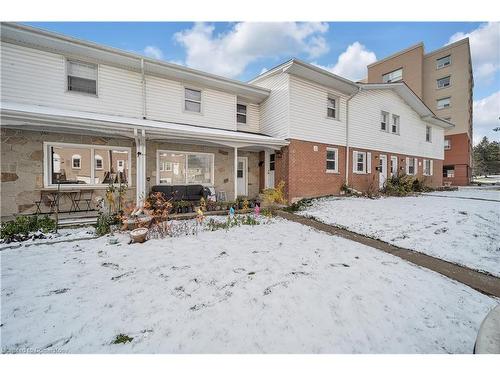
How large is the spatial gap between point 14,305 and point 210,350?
273 centimetres

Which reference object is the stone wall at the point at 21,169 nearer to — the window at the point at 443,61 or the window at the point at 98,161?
the window at the point at 98,161

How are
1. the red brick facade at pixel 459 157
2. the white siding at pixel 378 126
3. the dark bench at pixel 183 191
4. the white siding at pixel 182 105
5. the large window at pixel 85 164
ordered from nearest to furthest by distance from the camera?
the large window at pixel 85 164 < the dark bench at pixel 183 191 < the white siding at pixel 182 105 < the white siding at pixel 378 126 < the red brick facade at pixel 459 157

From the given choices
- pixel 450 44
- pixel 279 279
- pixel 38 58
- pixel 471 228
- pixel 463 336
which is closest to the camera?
pixel 463 336

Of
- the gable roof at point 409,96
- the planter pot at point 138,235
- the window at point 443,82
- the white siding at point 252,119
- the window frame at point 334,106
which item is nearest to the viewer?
the planter pot at point 138,235

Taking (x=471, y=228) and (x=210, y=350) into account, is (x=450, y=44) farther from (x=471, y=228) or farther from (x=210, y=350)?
(x=210, y=350)

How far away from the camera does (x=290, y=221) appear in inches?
313

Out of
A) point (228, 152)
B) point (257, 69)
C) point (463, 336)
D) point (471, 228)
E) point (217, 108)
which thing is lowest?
point (463, 336)

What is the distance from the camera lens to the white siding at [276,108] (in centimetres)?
1090

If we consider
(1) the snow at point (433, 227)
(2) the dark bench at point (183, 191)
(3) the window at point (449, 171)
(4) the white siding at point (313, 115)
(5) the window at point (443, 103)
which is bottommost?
(1) the snow at point (433, 227)

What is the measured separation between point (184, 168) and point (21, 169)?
5.49 metres

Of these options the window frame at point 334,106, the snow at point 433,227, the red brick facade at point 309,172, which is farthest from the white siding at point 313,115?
the snow at point 433,227

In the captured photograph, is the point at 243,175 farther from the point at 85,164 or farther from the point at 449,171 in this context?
the point at 449,171

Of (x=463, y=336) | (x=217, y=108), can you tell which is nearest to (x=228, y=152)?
(x=217, y=108)

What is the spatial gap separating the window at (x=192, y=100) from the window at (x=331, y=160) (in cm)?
746
